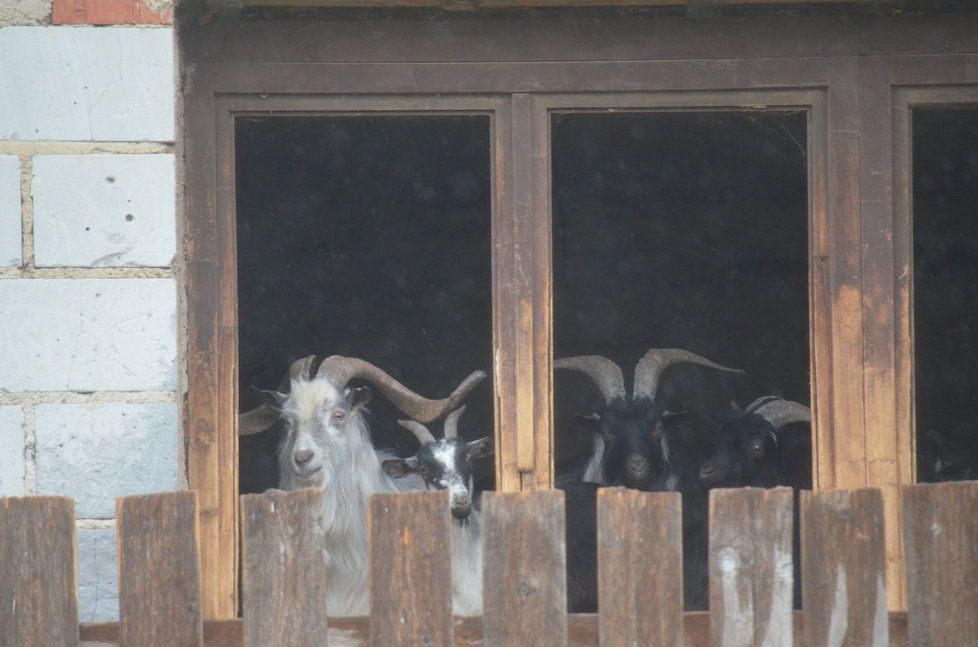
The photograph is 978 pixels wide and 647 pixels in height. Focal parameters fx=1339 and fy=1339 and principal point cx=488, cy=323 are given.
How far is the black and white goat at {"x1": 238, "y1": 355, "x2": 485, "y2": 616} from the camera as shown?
19.2ft

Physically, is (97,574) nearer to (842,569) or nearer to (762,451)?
(842,569)

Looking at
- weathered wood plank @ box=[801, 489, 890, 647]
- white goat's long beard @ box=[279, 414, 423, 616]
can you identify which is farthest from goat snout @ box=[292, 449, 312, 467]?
weathered wood plank @ box=[801, 489, 890, 647]

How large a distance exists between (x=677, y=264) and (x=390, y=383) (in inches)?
160

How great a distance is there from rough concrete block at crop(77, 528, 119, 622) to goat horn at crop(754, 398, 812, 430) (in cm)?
479

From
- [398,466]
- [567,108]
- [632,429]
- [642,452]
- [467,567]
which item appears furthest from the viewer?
[632,429]

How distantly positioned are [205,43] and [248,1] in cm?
19

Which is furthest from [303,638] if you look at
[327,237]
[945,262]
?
[945,262]

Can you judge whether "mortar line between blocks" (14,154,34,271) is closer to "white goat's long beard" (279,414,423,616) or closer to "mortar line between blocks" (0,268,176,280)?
"mortar line between blocks" (0,268,176,280)

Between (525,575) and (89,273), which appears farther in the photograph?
(89,273)

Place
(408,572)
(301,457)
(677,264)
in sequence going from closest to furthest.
Answer: 1. (408,572)
2. (301,457)
3. (677,264)

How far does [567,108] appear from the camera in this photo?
3.81 m

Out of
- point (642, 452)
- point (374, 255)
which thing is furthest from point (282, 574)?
point (374, 255)

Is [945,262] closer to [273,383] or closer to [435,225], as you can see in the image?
[435,225]

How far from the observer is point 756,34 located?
3803mm
